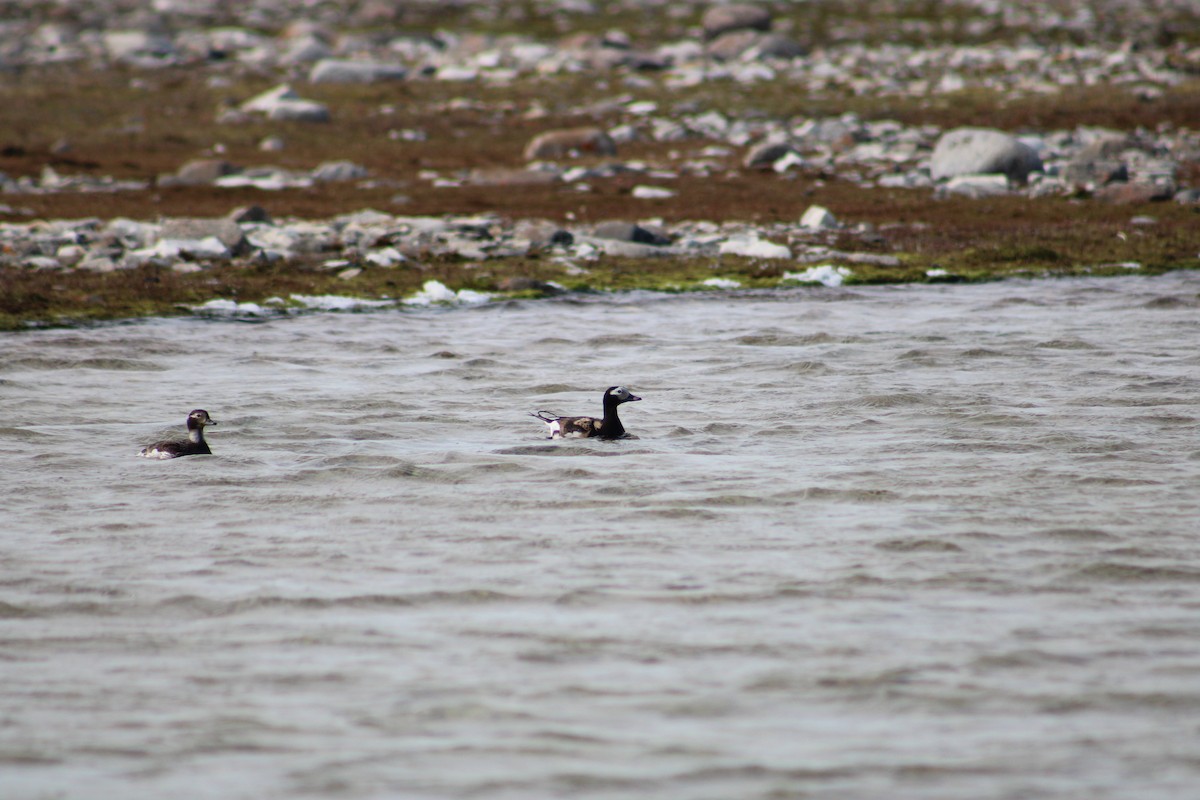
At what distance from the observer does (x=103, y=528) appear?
10.1m

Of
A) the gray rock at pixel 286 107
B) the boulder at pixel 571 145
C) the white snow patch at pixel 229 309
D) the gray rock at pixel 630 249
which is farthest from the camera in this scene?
the gray rock at pixel 286 107

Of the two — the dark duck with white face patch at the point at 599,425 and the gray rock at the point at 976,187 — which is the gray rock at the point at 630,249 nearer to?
the gray rock at the point at 976,187

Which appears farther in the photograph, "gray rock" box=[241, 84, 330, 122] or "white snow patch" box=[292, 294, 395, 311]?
"gray rock" box=[241, 84, 330, 122]

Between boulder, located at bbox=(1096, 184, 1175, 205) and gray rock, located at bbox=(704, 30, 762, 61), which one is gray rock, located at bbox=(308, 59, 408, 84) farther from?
boulder, located at bbox=(1096, 184, 1175, 205)

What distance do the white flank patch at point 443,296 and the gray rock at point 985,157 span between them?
1613 centimetres

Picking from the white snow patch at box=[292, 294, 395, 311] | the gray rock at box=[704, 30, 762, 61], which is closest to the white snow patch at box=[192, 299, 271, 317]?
the white snow patch at box=[292, 294, 395, 311]

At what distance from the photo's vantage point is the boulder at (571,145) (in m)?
39.8

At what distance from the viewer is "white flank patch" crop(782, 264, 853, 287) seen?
21.9 metres

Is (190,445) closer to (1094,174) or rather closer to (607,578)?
(607,578)

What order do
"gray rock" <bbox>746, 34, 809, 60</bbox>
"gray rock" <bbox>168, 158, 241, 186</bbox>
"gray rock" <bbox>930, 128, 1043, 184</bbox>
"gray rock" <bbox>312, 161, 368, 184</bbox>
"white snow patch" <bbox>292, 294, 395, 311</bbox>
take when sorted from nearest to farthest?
"white snow patch" <bbox>292, 294, 395, 311</bbox> < "gray rock" <bbox>930, 128, 1043, 184</bbox> < "gray rock" <bbox>168, 158, 241, 186</bbox> < "gray rock" <bbox>312, 161, 368, 184</bbox> < "gray rock" <bbox>746, 34, 809, 60</bbox>

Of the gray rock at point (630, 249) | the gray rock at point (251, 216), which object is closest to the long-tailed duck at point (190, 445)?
the gray rock at point (630, 249)

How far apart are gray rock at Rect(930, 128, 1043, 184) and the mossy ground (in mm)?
2585

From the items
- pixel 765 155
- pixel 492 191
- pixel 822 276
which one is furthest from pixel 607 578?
pixel 765 155

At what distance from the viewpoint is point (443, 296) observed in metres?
20.8
